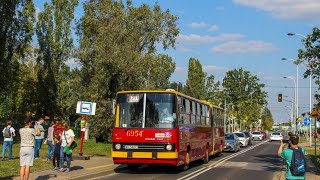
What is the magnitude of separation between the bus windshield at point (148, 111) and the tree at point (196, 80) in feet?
196

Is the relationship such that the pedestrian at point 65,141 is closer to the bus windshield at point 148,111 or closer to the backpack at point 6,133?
the bus windshield at point 148,111

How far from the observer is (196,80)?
264 ft

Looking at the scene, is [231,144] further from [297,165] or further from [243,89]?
[243,89]

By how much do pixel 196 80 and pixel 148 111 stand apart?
63.8 meters

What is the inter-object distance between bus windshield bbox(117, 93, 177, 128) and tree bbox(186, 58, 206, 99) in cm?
5966

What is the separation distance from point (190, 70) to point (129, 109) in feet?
219

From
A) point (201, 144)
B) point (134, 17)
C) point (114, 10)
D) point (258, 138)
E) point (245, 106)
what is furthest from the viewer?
point (245, 106)

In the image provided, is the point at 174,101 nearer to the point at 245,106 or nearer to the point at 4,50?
the point at 4,50

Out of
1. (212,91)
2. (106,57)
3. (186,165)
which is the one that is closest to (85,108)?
(186,165)

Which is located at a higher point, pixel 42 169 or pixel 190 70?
pixel 190 70

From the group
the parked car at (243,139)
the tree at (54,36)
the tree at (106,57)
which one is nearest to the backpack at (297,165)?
the tree at (106,57)

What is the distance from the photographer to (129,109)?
17.2 metres

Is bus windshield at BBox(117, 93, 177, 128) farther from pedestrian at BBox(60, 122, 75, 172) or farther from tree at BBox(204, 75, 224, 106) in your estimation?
tree at BBox(204, 75, 224, 106)

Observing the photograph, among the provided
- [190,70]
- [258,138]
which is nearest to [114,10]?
[258,138]
